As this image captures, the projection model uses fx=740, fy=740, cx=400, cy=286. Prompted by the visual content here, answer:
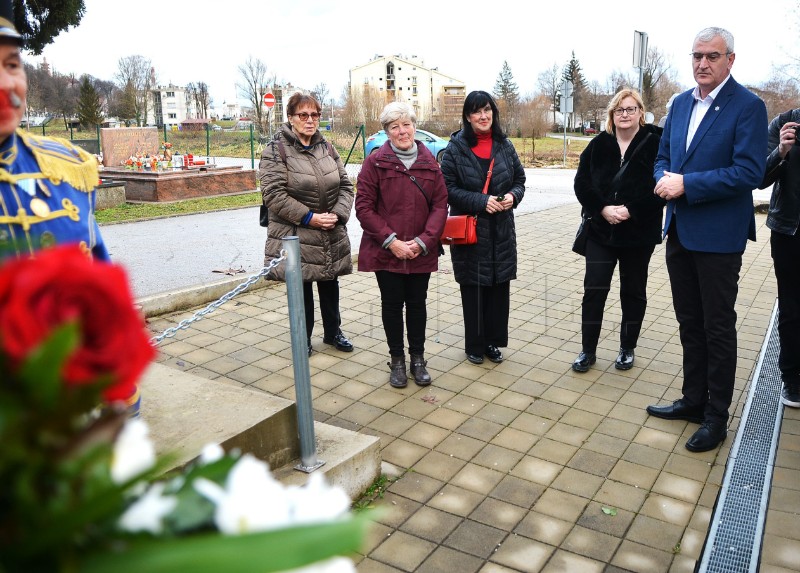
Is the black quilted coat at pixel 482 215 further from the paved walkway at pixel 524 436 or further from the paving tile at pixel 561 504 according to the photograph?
the paving tile at pixel 561 504

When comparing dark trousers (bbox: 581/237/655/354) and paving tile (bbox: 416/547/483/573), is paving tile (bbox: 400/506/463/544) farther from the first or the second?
dark trousers (bbox: 581/237/655/354)

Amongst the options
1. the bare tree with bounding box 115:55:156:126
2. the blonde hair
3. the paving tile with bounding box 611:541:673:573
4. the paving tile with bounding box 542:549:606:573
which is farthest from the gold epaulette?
the bare tree with bounding box 115:55:156:126

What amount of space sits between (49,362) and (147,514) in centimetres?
24

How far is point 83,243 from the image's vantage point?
6.50 ft

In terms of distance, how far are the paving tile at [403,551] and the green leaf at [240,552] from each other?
8.01 ft

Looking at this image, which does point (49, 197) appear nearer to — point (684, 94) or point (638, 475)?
point (638, 475)

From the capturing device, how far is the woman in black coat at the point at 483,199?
17.0 ft

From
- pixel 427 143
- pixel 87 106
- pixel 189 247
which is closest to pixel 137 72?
pixel 87 106

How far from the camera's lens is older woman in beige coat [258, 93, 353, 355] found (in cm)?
520

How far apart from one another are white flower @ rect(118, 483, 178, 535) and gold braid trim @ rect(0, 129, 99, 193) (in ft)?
4.56

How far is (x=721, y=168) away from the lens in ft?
13.0

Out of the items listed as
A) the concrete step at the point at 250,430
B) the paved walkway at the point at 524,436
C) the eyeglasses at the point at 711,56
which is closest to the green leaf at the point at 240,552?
the paved walkway at the point at 524,436

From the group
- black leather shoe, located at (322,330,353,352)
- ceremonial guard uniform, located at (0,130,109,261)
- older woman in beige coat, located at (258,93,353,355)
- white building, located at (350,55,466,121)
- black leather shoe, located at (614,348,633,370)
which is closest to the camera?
ceremonial guard uniform, located at (0,130,109,261)

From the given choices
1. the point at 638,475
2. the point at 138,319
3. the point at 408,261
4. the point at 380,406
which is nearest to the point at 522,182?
the point at 408,261
